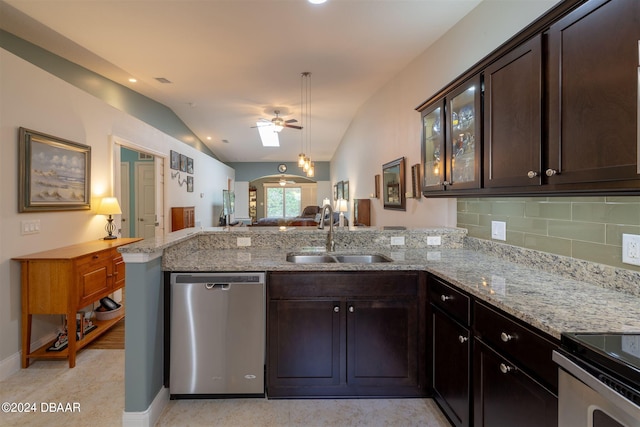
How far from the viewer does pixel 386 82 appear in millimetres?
4734

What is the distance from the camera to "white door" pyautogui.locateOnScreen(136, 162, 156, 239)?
6.37 metres

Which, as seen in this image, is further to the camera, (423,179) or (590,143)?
(423,179)

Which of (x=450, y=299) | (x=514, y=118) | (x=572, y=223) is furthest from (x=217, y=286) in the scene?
(x=572, y=223)

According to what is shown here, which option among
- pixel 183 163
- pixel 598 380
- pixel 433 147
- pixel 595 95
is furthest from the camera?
pixel 183 163

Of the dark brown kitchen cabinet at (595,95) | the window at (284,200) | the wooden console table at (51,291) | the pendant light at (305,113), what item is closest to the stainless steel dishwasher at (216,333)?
the wooden console table at (51,291)

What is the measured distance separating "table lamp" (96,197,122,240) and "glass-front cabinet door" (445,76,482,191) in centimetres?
352

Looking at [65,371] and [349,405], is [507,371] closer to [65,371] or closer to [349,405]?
[349,405]

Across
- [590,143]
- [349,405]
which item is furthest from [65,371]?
[590,143]

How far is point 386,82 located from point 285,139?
5.01 metres

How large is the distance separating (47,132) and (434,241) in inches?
141

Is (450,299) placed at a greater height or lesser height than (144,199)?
lesser

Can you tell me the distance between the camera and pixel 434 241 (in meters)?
2.70

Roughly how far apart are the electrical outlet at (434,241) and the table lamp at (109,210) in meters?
3.39

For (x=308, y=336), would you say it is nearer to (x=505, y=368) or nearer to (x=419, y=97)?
(x=505, y=368)
